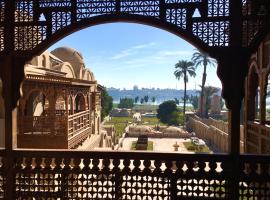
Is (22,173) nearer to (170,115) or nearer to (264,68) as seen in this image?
(264,68)

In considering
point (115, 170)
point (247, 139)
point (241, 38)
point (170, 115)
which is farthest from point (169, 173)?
point (170, 115)

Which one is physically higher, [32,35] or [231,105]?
[32,35]

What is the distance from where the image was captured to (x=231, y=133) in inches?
162

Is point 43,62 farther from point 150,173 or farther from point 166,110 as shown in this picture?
point 166,110

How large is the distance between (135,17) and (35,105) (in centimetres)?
1404

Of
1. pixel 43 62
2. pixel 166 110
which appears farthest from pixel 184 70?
pixel 43 62

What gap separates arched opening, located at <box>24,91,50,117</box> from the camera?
15.7m

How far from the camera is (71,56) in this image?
29484 millimetres

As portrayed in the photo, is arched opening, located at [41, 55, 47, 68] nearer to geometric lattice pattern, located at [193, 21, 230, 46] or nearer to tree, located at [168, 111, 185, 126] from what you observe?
geometric lattice pattern, located at [193, 21, 230, 46]

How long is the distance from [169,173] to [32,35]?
298 centimetres

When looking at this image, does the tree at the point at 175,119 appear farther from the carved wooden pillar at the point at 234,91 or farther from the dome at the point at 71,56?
the carved wooden pillar at the point at 234,91

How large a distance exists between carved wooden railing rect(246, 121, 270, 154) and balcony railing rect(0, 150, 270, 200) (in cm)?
261

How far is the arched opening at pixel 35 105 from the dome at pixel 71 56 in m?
10.6

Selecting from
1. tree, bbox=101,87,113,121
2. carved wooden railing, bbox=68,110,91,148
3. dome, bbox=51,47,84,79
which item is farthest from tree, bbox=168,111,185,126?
carved wooden railing, bbox=68,110,91,148
